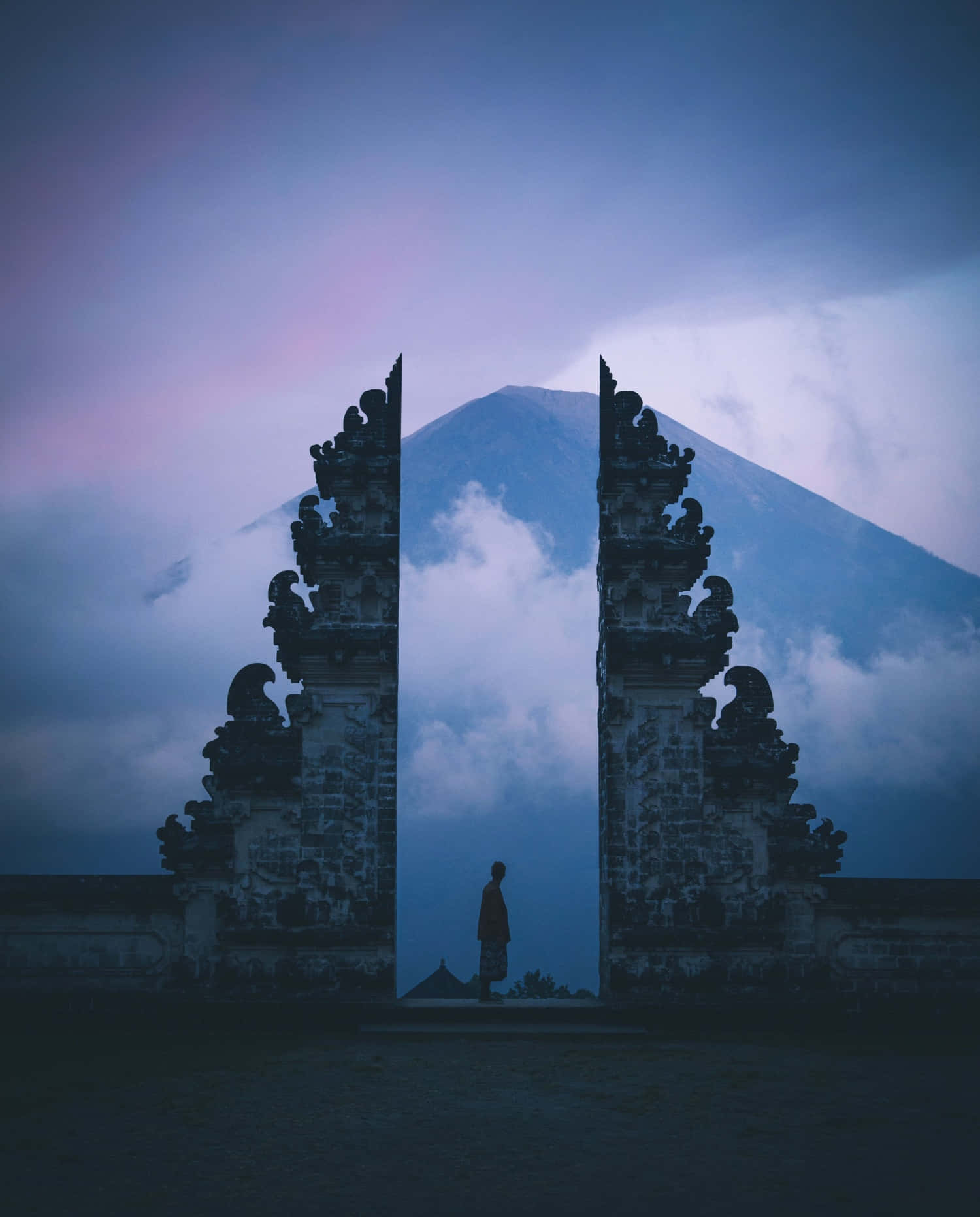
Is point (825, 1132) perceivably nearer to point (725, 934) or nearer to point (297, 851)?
point (725, 934)

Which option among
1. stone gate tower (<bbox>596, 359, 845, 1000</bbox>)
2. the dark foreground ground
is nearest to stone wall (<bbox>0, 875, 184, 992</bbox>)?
the dark foreground ground

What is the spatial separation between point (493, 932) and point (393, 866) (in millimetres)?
1652

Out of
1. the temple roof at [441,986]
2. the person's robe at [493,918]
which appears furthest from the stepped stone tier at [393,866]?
the temple roof at [441,986]

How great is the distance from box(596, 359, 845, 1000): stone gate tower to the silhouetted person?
4.69 ft

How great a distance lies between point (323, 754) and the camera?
14.5 metres

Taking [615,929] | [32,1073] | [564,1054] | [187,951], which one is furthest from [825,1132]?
[187,951]

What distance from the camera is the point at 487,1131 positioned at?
8.22 m

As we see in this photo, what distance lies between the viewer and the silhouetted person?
14477 mm

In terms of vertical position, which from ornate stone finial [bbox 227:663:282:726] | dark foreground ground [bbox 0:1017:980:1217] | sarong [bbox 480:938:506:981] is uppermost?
ornate stone finial [bbox 227:663:282:726]

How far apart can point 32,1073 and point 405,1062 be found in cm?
373

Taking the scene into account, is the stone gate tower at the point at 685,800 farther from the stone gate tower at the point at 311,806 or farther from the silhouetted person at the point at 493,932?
the stone gate tower at the point at 311,806

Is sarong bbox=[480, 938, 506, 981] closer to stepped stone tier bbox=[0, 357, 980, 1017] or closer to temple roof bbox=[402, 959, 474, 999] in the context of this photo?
stepped stone tier bbox=[0, 357, 980, 1017]

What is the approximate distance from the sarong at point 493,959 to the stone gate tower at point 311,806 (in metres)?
1.34

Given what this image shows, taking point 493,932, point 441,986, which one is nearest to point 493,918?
point 493,932
